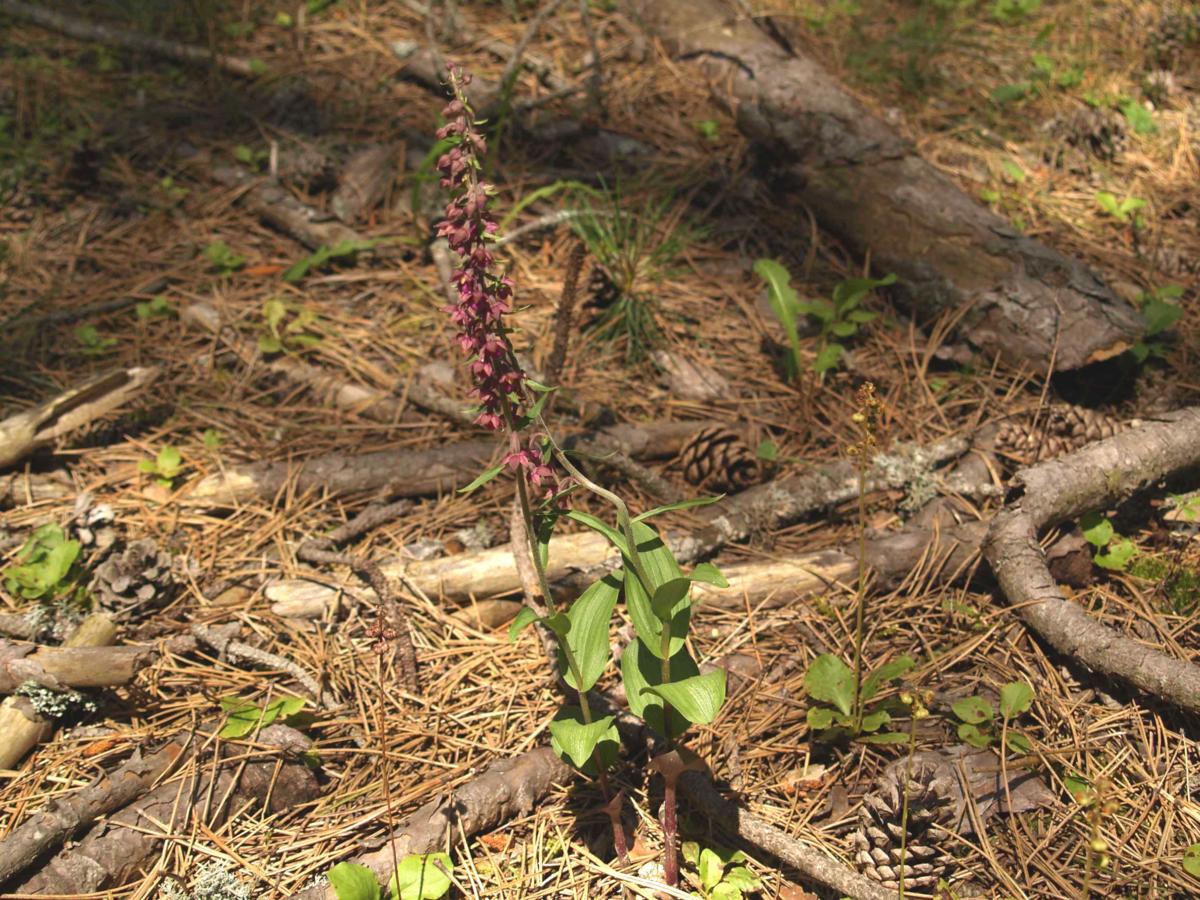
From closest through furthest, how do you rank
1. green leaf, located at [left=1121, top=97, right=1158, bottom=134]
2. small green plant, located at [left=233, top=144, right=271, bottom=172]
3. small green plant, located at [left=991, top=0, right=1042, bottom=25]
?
small green plant, located at [left=233, top=144, right=271, bottom=172], green leaf, located at [left=1121, top=97, right=1158, bottom=134], small green plant, located at [left=991, top=0, right=1042, bottom=25]

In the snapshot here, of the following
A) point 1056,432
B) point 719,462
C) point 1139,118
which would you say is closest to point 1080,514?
point 1056,432

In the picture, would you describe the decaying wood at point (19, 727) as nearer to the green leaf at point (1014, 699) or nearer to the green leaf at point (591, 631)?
the green leaf at point (591, 631)

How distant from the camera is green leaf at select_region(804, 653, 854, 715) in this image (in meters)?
2.54

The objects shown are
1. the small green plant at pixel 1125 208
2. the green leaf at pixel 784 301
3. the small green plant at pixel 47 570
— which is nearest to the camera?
the small green plant at pixel 47 570

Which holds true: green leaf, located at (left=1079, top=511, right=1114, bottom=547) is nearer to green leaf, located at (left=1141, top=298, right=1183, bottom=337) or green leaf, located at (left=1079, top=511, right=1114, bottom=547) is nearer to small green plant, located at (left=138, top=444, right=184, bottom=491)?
green leaf, located at (left=1141, top=298, right=1183, bottom=337)

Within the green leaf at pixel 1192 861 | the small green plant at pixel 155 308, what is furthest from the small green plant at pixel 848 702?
the small green plant at pixel 155 308

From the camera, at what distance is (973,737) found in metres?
2.50

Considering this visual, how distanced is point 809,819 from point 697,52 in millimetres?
4236

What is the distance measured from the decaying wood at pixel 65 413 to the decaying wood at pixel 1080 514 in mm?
3319

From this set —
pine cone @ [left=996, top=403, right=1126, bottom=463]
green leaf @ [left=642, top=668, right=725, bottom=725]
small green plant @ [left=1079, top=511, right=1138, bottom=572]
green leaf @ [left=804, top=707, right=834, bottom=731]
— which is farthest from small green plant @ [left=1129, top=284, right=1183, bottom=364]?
green leaf @ [left=642, top=668, right=725, bottom=725]

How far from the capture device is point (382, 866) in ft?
7.47

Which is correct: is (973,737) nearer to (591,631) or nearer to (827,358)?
(591,631)

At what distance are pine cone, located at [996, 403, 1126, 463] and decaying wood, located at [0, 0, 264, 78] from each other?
175 inches

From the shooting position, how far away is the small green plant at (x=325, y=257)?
4180 millimetres
